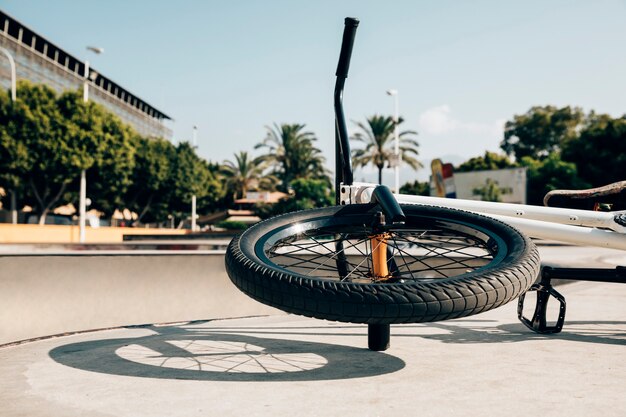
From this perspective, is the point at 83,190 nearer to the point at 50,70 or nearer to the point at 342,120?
the point at 342,120

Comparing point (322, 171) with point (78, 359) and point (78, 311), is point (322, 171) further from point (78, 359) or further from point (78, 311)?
point (78, 359)

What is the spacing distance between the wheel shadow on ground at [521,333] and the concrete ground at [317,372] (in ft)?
0.05

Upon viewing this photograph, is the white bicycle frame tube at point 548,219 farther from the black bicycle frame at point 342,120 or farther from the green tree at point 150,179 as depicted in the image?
the green tree at point 150,179

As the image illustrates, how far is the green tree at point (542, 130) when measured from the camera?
242 feet

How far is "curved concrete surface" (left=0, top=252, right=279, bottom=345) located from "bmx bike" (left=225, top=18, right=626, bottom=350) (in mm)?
4999

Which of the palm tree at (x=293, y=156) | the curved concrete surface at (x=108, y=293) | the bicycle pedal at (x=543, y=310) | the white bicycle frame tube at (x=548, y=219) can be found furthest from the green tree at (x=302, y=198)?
the white bicycle frame tube at (x=548, y=219)

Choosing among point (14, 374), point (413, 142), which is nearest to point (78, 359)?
point (14, 374)

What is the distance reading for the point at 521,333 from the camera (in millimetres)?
5406

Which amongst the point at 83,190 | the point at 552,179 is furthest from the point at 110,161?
the point at 552,179

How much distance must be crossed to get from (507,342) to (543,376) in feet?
4.26

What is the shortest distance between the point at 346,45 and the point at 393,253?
164cm

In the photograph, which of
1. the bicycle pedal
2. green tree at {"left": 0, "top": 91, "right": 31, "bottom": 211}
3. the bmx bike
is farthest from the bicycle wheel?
green tree at {"left": 0, "top": 91, "right": 31, "bottom": 211}

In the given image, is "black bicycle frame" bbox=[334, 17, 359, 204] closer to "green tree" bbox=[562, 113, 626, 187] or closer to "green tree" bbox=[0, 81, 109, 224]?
"green tree" bbox=[0, 81, 109, 224]

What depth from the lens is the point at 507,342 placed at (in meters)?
4.91
